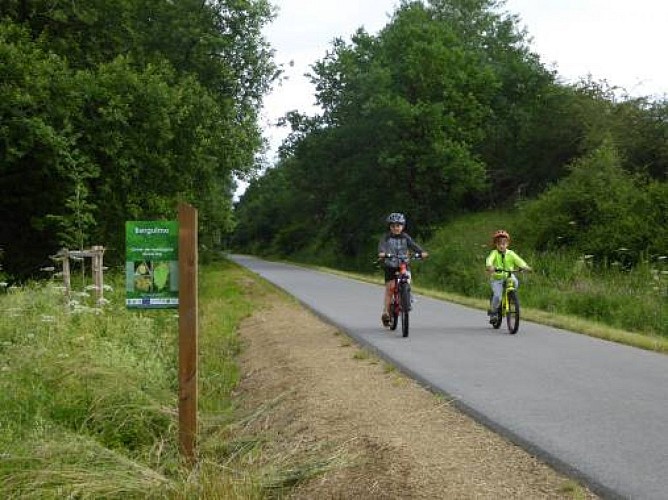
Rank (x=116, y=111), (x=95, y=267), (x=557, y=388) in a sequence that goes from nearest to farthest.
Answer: (x=557, y=388)
(x=95, y=267)
(x=116, y=111)

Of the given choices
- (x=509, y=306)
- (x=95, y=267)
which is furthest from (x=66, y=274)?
(x=509, y=306)

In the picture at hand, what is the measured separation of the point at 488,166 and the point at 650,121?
15232mm

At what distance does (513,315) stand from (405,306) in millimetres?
1693

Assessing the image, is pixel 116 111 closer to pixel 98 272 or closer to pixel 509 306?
pixel 98 272

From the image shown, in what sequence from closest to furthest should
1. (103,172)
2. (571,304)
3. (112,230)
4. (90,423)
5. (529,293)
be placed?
(90,423) → (571,304) → (529,293) → (103,172) → (112,230)

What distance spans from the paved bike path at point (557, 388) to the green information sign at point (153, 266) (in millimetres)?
2664

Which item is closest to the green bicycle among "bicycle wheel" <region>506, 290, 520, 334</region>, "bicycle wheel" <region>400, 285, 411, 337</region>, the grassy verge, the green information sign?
"bicycle wheel" <region>506, 290, 520, 334</region>

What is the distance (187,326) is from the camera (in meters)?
5.79

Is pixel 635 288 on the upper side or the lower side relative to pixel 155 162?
lower

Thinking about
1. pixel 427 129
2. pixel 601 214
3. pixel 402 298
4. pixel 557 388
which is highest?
pixel 427 129

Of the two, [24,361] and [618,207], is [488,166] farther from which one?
[24,361]

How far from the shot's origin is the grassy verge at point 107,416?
17.1ft

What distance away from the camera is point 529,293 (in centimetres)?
1886

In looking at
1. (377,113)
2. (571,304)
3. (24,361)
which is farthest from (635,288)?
(377,113)
